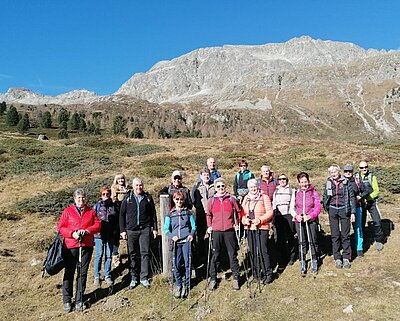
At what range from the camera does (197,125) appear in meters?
172

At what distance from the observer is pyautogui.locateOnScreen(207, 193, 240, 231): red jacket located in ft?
22.9

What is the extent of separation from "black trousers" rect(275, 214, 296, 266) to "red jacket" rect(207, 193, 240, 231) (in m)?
1.56

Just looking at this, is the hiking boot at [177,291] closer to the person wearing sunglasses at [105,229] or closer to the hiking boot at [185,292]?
the hiking boot at [185,292]

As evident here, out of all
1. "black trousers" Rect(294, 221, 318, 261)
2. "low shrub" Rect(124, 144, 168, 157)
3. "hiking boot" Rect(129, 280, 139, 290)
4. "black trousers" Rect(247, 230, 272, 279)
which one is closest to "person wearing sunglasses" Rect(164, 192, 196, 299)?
"hiking boot" Rect(129, 280, 139, 290)

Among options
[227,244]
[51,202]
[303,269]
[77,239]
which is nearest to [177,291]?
[227,244]

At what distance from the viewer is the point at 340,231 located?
8.00 meters

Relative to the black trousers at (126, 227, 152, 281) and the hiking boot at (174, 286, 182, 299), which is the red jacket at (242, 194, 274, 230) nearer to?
the hiking boot at (174, 286, 182, 299)

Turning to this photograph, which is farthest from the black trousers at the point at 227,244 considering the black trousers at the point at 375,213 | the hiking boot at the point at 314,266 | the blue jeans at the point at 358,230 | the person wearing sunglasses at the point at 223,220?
the black trousers at the point at 375,213

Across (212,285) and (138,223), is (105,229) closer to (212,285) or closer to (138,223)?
(138,223)

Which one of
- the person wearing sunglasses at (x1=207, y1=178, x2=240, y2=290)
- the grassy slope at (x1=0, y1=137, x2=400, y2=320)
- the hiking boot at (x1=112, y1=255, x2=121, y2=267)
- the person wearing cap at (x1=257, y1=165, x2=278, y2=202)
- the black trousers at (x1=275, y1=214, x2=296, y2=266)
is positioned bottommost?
the grassy slope at (x1=0, y1=137, x2=400, y2=320)

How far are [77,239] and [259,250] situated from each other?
11.8 feet

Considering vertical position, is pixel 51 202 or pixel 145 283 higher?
pixel 51 202

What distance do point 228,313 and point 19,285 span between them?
5.02m

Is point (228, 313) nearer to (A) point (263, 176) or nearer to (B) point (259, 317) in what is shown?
(B) point (259, 317)
